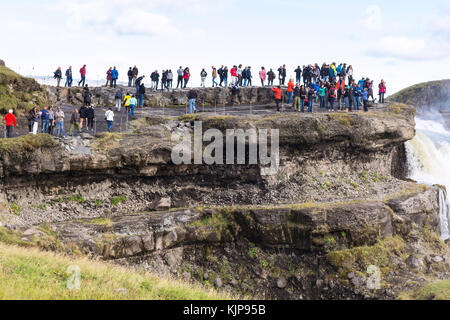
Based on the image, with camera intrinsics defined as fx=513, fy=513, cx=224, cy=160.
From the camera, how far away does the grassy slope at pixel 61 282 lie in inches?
562

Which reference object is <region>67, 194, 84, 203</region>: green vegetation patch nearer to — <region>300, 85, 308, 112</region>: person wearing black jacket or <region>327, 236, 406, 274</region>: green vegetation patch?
<region>327, 236, 406, 274</region>: green vegetation patch

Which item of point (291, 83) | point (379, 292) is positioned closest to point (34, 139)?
point (379, 292)

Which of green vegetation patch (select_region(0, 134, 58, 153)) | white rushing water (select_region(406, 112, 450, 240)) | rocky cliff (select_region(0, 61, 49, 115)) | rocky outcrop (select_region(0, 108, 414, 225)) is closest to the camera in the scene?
green vegetation patch (select_region(0, 134, 58, 153))

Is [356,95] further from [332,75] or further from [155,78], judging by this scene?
[155,78]

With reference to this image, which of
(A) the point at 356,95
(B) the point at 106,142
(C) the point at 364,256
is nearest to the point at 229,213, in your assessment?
(C) the point at 364,256

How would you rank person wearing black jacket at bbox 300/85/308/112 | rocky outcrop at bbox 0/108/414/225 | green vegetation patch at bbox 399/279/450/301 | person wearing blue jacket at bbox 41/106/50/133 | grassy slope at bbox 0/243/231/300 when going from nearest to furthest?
grassy slope at bbox 0/243/231/300, green vegetation patch at bbox 399/279/450/301, rocky outcrop at bbox 0/108/414/225, person wearing blue jacket at bbox 41/106/50/133, person wearing black jacket at bbox 300/85/308/112

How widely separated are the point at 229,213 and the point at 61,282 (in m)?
14.0

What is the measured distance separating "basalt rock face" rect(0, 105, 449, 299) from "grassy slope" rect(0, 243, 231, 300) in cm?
453

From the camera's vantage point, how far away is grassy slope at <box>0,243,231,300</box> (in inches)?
562

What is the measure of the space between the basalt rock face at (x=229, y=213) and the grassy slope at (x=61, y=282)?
4.53 metres

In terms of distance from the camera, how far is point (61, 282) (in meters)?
16.1

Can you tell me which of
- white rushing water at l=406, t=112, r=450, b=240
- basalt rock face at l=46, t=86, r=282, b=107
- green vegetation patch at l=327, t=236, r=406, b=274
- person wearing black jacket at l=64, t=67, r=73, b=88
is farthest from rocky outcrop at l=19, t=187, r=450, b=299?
person wearing black jacket at l=64, t=67, r=73, b=88

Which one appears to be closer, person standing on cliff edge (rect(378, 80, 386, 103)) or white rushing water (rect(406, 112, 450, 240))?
white rushing water (rect(406, 112, 450, 240))
